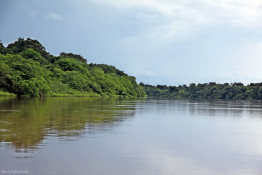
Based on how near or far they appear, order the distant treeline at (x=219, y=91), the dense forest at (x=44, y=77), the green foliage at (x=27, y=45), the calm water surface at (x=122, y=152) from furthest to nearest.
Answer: the distant treeline at (x=219, y=91)
the green foliage at (x=27, y=45)
the dense forest at (x=44, y=77)
the calm water surface at (x=122, y=152)

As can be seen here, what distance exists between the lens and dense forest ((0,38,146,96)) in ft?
155

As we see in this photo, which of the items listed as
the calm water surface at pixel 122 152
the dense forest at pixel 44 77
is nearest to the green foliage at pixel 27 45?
the dense forest at pixel 44 77

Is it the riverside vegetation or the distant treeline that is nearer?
the riverside vegetation

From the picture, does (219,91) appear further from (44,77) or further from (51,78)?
(44,77)

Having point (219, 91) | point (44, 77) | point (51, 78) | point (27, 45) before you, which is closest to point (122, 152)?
point (44, 77)

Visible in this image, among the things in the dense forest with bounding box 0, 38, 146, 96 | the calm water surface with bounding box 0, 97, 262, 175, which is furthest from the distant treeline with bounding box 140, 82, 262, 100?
the calm water surface with bounding box 0, 97, 262, 175

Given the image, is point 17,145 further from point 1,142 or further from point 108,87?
point 108,87

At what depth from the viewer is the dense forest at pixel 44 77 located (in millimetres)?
47281

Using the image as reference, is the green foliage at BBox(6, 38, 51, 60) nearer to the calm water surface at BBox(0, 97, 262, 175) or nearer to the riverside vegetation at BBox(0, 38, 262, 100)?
the riverside vegetation at BBox(0, 38, 262, 100)

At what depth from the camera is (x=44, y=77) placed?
58.1 meters

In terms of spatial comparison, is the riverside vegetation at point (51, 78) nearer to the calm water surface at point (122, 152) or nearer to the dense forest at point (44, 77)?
the dense forest at point (44, 77)

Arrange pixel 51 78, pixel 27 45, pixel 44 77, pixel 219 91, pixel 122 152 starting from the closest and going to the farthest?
pixel 122 152 < pixel 44 77 < pixel 51 78 < pixel 27 45 < pixel 219 91

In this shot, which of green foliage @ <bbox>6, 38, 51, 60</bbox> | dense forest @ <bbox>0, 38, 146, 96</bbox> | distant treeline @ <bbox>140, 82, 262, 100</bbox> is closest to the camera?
dense forest @ <bbox>0, 38, 146, 96</bbox>

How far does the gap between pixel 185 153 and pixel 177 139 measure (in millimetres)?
2316
